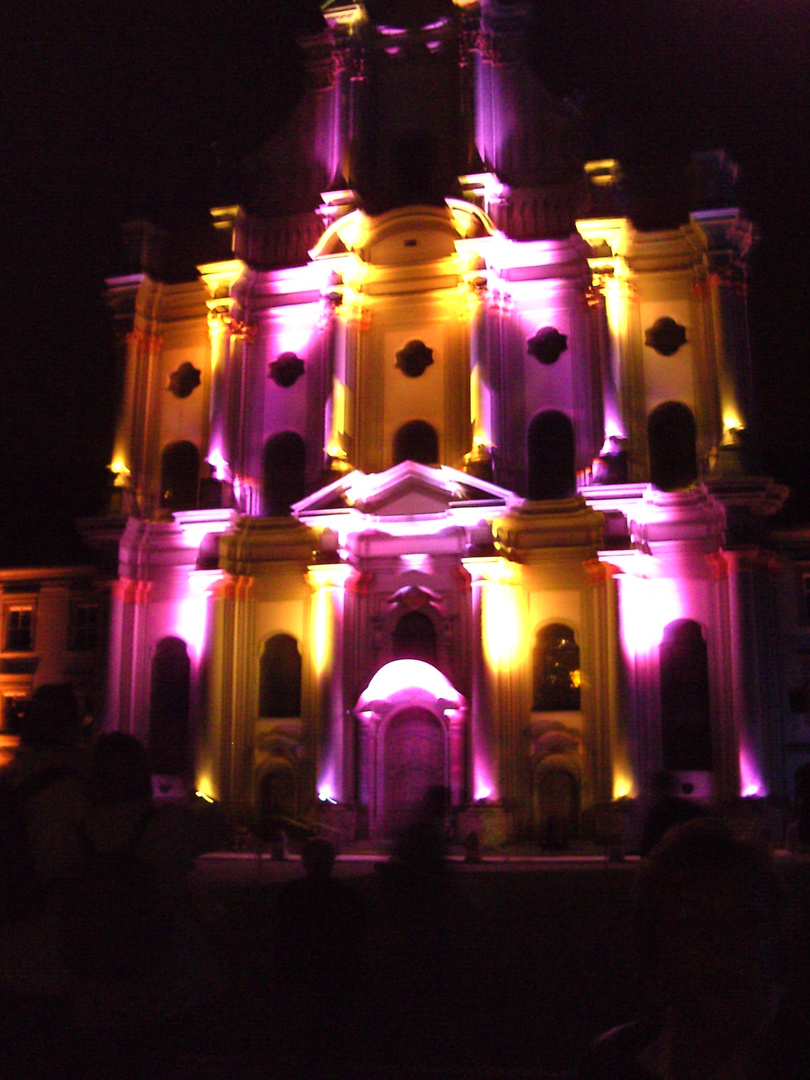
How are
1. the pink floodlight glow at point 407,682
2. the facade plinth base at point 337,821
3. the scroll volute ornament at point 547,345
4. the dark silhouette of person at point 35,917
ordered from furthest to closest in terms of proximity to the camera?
the scroll volute ornament at point 547,345 < the pink floodlight glow at point 407,682 < the facade plinth base at point 337,821 < the dark silhouette of person at point 35,917

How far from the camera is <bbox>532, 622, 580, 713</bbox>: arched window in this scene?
28766mm

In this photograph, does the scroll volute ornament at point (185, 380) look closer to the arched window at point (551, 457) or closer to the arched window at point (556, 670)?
the arched window at point (551, 457)

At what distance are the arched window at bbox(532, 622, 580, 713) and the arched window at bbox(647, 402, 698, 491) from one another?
4711mm

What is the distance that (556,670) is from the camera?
1142 inches

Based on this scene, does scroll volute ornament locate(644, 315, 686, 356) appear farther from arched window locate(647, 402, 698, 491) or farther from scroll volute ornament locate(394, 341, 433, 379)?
scroll volute ornament locate(394, 341, 433, 379)

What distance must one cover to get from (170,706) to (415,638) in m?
7.11

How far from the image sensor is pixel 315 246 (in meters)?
32.3

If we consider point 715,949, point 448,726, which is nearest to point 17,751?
point 715,949

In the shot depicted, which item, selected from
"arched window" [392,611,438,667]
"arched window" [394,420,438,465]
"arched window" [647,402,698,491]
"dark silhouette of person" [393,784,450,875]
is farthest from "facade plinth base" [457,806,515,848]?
"dark silhouette of person" [393,784,450,875]

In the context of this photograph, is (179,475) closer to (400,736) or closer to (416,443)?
(416,443)

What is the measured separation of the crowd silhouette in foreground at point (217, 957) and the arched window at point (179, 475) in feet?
81.2

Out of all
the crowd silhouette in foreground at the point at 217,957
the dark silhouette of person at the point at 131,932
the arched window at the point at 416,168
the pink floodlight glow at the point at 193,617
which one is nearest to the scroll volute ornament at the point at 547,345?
the arched window at the point at 416,168

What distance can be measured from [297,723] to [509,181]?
16361 mm

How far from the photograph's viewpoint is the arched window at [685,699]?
2778cm
